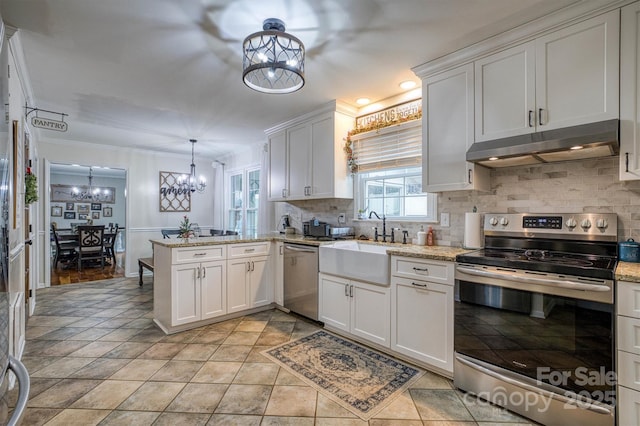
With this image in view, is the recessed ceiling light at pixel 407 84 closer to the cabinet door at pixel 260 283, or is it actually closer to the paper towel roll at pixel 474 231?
the paper towel roll at pixel 474 231

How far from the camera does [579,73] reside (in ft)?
6.27

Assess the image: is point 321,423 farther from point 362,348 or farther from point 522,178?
point 522,178

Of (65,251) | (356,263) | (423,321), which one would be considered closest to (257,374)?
(356,263)

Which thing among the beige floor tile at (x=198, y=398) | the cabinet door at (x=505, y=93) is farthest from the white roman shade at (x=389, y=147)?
the beige floor tile at (x=198, y=398)

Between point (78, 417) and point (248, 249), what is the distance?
199 centimetres

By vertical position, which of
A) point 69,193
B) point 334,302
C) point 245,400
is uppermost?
point 69,193

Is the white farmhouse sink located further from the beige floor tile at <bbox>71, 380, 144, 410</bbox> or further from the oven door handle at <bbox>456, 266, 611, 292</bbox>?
the beige floor tile at <bbox>71, 380, 144, 410</bbox>

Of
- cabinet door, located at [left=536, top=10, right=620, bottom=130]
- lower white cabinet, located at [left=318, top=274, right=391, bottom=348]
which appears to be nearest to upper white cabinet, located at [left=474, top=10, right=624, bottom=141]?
cabinet door, located at [left=536, top=10, right=620, bottom=130]

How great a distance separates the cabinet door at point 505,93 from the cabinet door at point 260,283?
260 cm

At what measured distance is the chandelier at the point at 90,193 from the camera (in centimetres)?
912

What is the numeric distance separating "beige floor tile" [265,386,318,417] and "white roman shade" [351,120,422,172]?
7.45 ft

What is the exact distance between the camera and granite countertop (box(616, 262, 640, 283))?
Result: 1.47 metres

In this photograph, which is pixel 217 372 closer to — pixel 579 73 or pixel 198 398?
pixel 198 398

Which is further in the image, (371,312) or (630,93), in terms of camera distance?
(371,312)
